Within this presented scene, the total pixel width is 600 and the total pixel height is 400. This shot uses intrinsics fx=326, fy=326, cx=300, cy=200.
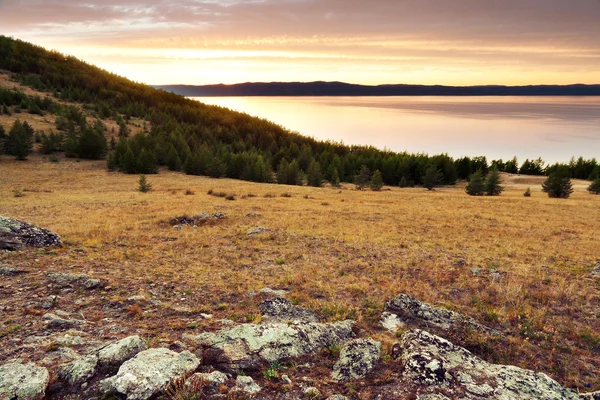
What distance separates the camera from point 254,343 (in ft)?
22.4

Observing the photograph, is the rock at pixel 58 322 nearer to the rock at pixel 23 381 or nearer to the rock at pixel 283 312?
the rock at pixel 23 381

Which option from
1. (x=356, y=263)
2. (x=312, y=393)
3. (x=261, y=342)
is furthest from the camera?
(x=356, y=263)

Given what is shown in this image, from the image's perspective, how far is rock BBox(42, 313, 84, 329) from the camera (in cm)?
750

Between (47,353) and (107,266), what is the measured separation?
7046 millimetres

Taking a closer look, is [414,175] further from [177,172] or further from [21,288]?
[21,288]

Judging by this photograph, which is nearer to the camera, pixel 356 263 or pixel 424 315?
pixel 424 315

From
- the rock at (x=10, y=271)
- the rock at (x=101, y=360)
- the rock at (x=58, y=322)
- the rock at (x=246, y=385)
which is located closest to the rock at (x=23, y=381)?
the rock at (x=101, y=360)

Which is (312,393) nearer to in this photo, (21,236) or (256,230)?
(21,236)

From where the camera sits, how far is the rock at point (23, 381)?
5008 mm

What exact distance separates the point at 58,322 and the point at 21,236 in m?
8.94

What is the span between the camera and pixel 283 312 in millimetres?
9219

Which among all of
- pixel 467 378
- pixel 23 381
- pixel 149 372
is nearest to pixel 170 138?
pixel 23 381

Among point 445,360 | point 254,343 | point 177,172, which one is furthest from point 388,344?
point 177,172

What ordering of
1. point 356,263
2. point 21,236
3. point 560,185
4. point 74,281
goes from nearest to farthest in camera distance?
point 74,281 → point 21,236 → point 356,263 → point 560,185
